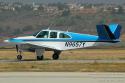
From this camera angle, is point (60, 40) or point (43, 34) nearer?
point (43, 34)

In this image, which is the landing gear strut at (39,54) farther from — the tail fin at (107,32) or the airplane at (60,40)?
the tail fin at (107,32)

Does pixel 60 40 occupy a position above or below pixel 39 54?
above

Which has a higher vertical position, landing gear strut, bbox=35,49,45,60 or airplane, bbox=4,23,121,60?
airplane, bbox=4,23,121,60

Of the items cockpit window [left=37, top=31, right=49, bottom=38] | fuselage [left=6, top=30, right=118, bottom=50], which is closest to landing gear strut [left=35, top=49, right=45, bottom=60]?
fuselage [left=6, top=30, right=118, bottom=50]

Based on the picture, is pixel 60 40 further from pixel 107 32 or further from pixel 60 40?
pixel 107 32

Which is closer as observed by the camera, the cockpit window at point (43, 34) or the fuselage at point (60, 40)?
the fuselage at point (60, 40)

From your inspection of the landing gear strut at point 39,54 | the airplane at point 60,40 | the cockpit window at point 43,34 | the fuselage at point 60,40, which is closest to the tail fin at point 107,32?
the airplane at point 60,40

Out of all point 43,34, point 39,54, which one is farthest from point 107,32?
point 39,54

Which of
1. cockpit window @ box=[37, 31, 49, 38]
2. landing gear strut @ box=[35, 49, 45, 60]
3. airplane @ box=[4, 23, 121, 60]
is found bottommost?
landing gear strut @ box=[35, 49, 45, 60]

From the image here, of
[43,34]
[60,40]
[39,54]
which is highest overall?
[43,34]

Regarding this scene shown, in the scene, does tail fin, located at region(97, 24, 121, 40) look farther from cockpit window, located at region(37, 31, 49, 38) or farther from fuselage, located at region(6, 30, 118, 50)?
cockpit window, located at region(37, 31, 49, 38)

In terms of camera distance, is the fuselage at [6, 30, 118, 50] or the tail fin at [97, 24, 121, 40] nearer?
the fuselage at [6, 30, 118, 50]
